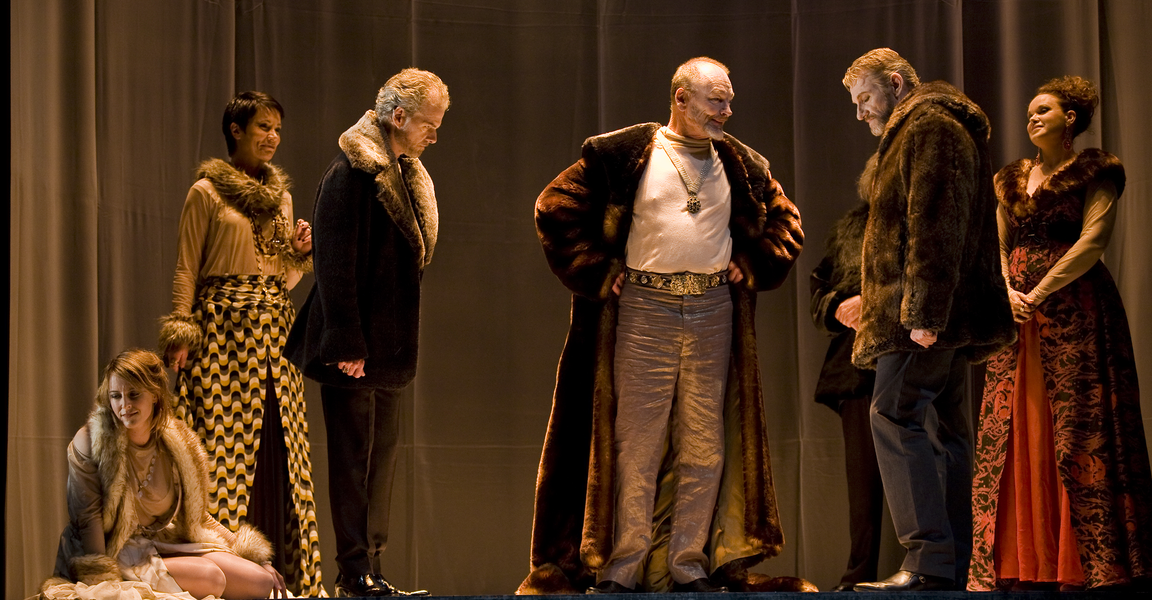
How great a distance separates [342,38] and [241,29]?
0.43 m

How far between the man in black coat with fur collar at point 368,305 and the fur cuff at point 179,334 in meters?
0.35

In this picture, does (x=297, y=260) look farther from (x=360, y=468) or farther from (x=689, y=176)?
(x=689, y=176)

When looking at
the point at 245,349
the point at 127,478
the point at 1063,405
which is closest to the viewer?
the point at 127,478

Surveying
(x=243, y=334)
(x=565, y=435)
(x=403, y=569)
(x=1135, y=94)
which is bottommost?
(x=403, y=569)

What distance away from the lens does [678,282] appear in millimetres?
3768

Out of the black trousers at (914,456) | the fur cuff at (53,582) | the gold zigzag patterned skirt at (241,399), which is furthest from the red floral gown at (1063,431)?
the fur cuff at (53,582)

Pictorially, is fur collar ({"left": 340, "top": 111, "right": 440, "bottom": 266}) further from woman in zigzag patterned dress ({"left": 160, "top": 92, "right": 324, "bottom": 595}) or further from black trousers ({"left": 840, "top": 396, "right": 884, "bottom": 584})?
black trousers ({"left": 840, "top": 396, "right": 884, "bottom": 584})

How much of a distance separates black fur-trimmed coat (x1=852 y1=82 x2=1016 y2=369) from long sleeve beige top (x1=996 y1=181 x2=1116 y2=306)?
13.3 inches

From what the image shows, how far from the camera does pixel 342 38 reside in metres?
5.33

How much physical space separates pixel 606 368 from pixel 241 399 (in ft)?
4.25

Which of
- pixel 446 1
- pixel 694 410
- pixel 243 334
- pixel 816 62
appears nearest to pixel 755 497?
pixel 694 410

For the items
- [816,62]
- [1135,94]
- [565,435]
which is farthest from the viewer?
[816,62]

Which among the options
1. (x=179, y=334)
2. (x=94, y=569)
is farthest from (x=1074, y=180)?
(x=94, y=569)

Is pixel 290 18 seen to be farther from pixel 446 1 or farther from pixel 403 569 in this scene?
pixel 403 569
